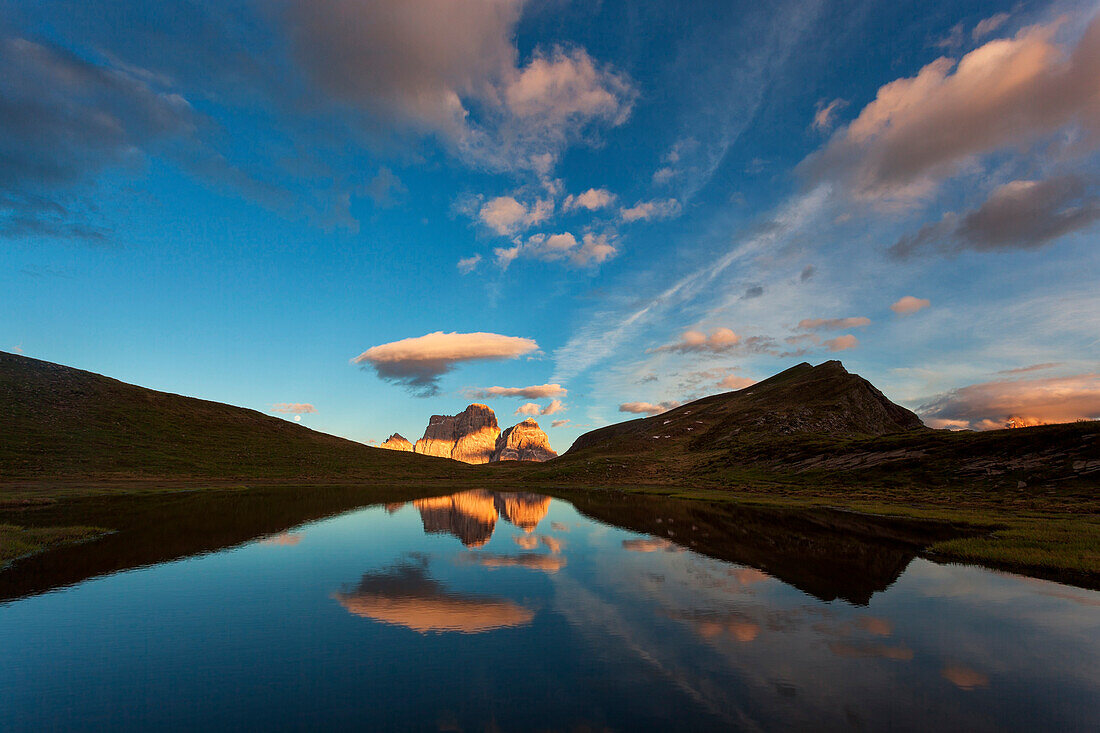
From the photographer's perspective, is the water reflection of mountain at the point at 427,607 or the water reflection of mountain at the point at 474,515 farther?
the water reflection of mountain at the point at 474,515

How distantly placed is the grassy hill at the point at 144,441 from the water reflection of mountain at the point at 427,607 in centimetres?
10244

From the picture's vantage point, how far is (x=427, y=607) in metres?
23.3

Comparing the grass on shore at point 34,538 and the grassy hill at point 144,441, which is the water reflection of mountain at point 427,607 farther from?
the grassy hill at point 144,441

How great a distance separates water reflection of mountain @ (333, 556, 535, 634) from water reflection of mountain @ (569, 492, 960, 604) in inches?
699

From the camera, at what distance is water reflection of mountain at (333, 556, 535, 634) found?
2097cm

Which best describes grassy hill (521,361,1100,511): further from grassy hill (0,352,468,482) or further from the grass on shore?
→ the grass on shore

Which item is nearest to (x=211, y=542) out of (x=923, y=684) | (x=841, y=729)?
(x=841, y=729)

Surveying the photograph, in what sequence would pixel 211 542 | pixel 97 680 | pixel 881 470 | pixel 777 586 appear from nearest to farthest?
1. pixel 97 680
2. pixel 777 586
3. pixel 211 542
4. pixel 881 470

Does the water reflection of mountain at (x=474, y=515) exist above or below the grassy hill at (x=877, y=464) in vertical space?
below

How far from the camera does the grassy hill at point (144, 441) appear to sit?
10225 centimetres

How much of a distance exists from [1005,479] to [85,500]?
438ft

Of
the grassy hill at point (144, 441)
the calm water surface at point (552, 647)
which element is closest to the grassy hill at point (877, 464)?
the calm water surface at point (552, 647)

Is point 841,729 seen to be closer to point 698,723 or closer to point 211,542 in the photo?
point 698,723

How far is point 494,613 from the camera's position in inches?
896
